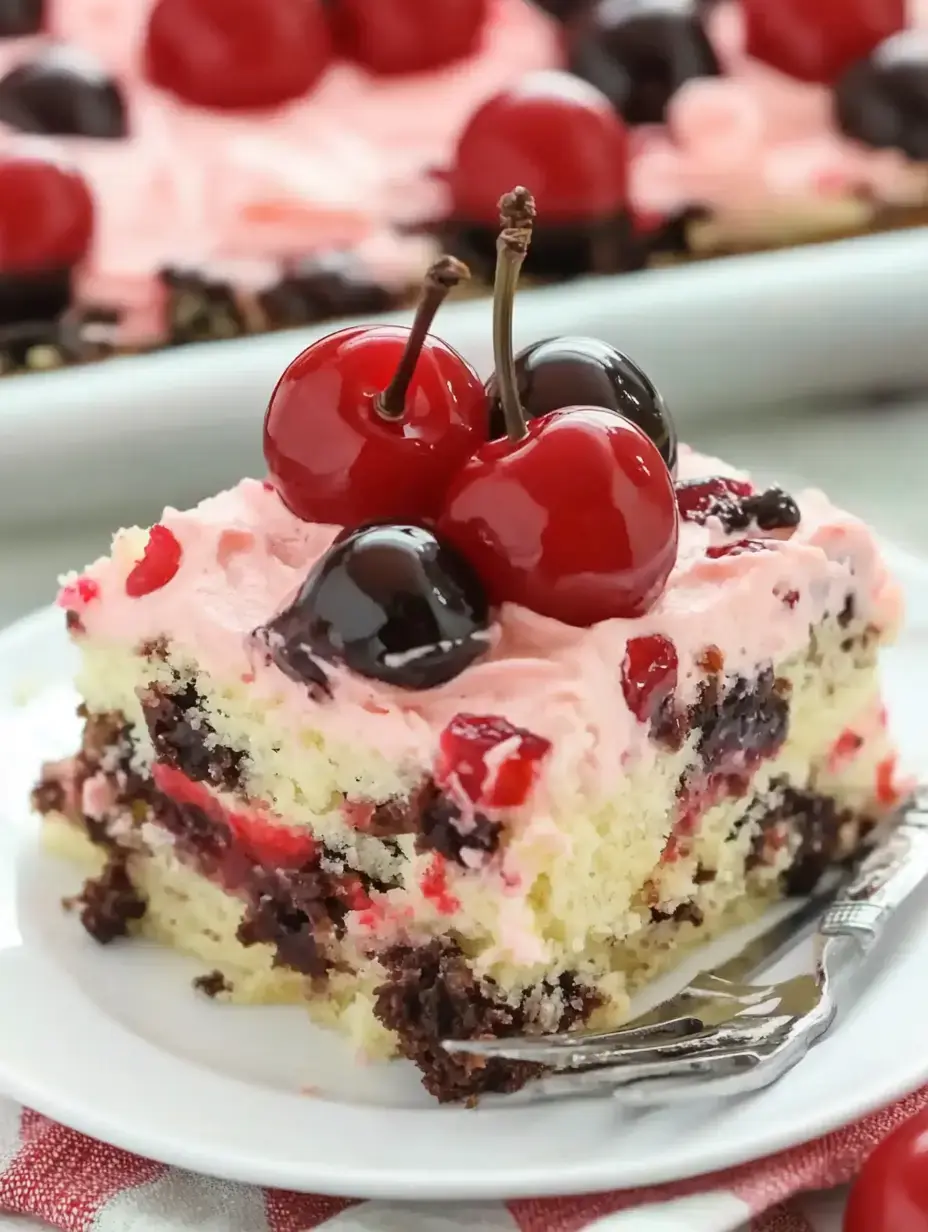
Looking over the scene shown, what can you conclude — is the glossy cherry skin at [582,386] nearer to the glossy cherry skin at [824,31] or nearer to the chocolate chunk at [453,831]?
the chocolate chunk at [453,831]

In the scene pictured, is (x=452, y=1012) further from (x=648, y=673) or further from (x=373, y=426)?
(x=373, y=426)

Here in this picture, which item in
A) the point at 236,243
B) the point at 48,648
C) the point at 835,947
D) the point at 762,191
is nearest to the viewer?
the point at 835,947

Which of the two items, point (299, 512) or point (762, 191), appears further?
point (762, 191)

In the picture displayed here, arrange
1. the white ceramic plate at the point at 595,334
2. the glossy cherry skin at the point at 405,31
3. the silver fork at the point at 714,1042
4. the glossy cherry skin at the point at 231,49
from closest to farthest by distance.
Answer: the silver fork at the point at 714,1042 < the white ceramic plate at the point at 595,334 < the glossy cherry skin at the point at 231,49 < the glossy cherry skin at the point at 405,31

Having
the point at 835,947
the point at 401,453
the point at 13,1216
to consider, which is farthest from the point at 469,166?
the point at 13,1216

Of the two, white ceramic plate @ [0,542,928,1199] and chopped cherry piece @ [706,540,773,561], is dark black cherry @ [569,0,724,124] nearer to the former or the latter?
chopped cherry piece @ [706,540,773,561]

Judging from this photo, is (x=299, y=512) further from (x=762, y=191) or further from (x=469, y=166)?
(x=762, y=191)

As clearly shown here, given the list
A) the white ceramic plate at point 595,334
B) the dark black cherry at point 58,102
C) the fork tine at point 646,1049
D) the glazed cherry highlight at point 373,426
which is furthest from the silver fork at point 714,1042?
the dark black cherry at point 58,102
